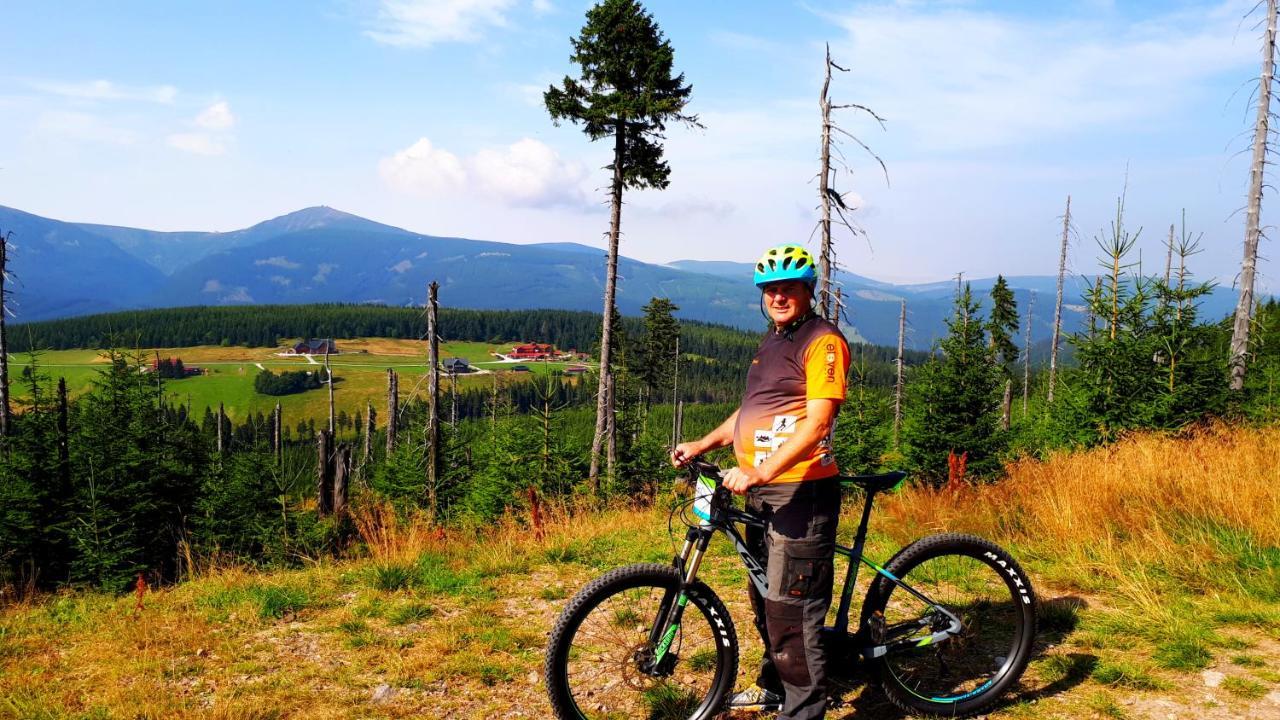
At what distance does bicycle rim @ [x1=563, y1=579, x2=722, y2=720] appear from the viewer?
3.81 m

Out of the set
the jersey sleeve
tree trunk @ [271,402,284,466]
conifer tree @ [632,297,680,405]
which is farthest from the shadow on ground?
conifer tree @ [632,297,680,405]

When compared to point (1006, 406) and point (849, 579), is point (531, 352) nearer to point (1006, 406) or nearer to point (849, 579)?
point (1006, 406)

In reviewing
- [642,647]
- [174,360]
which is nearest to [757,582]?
[642,647]

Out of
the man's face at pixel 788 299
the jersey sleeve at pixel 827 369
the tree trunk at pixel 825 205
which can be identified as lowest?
the jersey sleeve at pixel 827 369

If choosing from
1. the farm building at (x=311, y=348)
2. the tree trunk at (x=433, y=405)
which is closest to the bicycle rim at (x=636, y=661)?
the tree trunk at (x=433, y=405)

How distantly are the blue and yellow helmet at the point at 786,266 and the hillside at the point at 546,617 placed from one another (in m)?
2.58

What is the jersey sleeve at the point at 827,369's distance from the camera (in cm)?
328

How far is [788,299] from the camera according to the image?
360 cm

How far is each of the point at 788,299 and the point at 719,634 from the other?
2142 mm

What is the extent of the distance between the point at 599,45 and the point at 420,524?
682 inches

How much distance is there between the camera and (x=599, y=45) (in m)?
20.9

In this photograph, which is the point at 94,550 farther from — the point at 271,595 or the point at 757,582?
the point at 757,582

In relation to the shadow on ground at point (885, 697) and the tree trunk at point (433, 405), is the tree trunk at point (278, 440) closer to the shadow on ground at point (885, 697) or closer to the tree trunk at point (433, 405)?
the tree trunk at point (433, 405)

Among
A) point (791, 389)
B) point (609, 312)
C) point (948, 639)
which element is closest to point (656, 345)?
point (609, 312)
